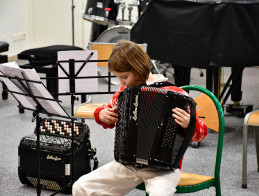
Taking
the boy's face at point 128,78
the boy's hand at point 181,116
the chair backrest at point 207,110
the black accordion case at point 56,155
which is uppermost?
the boy's face at point 128,78

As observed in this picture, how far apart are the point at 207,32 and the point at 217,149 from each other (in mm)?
1517

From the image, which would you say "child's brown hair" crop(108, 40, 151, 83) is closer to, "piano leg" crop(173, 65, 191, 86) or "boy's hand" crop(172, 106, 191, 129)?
"boy's hand" crop(172, 106, 191, 129)

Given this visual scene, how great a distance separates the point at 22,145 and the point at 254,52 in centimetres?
179

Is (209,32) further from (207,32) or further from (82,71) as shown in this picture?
(82,71)

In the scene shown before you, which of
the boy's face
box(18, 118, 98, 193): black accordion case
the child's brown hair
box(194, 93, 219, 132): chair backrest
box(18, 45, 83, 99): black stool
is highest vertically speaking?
the child's brown hair

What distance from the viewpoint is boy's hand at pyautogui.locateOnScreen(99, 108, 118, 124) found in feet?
7.50

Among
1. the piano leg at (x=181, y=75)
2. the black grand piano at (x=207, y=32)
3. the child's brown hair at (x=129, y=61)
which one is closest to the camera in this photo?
the child's brown hair at (x=129, y=61)

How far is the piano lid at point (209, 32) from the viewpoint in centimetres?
371

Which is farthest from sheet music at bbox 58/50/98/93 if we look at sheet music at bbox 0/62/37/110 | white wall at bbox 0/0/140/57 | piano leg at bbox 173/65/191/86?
white wall at bbox 0/0/140/57

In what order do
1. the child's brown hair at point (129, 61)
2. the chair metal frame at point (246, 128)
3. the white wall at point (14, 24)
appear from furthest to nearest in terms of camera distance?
the white wall at point (14, 24) → the chair metal frame at point (246, 128) → the child's brown hair at point (129, 61)

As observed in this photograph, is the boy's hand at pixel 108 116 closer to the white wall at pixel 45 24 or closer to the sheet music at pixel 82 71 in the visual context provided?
the sheet music at pixel 82 71

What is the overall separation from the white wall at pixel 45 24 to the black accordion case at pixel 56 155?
16.3 feet

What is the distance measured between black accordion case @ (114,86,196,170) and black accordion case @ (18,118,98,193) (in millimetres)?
1052

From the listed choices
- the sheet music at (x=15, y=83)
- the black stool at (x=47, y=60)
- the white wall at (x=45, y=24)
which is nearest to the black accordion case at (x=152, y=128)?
the sheet music at (x=15, y=83)
